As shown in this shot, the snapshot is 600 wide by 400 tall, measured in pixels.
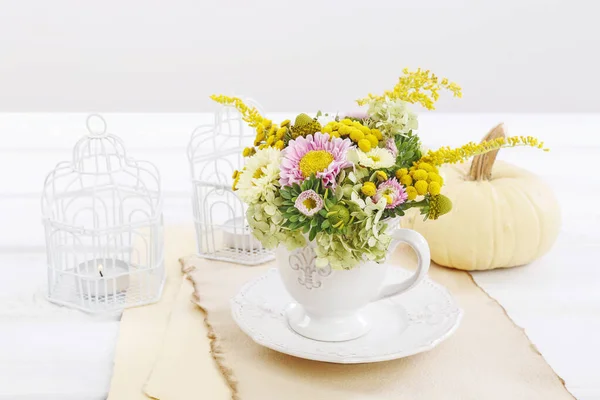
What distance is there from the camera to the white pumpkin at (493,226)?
4.87 feet

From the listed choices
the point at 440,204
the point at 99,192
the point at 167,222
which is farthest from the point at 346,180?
the point at 99,192

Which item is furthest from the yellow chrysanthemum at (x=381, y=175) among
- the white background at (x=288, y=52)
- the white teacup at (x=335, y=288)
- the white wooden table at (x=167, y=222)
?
the white background at (x=288, y=52)

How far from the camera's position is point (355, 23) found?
12.9 feet

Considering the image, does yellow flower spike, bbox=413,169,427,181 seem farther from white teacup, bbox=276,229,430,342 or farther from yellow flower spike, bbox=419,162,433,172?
white teacup, bbox=276,229,430,342

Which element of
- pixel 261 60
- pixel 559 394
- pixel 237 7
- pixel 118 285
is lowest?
pixel 559 394

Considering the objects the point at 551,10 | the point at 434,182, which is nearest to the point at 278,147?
the point at 434,182

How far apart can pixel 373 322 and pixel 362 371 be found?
0.38 feet

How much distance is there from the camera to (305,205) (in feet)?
3.32

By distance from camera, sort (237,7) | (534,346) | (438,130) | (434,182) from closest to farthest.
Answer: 1. (434,182)
2. (534,346)
3. (438,130)
4. (237,7)

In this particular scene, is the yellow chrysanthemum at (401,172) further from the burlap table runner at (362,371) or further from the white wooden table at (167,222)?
the white wooden table at (167,222)

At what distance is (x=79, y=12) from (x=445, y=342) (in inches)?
127

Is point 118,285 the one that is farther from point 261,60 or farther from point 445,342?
point 261,60

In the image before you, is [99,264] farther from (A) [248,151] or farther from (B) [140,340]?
(A) [248,151]

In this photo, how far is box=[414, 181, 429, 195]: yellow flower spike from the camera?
102 centimetres
